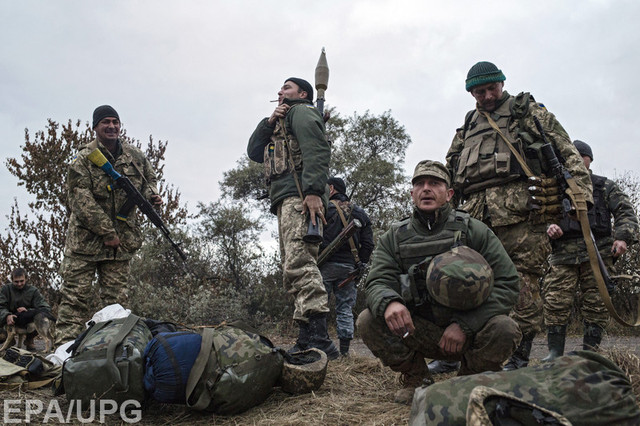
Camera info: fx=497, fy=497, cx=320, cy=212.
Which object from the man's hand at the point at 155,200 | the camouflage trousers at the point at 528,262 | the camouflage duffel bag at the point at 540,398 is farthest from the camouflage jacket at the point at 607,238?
the man's hand at the point at 155,200

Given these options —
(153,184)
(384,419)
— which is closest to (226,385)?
(384,419)

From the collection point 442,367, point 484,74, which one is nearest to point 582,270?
point 442,367

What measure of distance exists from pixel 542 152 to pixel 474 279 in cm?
192

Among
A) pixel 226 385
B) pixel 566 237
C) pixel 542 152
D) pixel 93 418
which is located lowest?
pixel 93 418

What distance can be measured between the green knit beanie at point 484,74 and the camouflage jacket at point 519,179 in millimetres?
253

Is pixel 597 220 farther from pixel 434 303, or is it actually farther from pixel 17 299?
pixel 17 299

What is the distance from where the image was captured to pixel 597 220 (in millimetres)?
5395

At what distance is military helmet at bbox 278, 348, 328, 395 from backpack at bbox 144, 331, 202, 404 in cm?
66

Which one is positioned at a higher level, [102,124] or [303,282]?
[102,124]

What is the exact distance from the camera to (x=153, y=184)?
19.1ft

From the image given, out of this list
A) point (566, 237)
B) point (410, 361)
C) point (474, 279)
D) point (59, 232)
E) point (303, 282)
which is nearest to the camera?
point (474, 279)

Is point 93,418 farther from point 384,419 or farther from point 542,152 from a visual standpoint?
point 542,152

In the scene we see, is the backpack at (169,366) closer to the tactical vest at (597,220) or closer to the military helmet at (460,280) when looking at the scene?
the military helmet at (460,280)

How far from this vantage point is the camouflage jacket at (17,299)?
8023 mm
